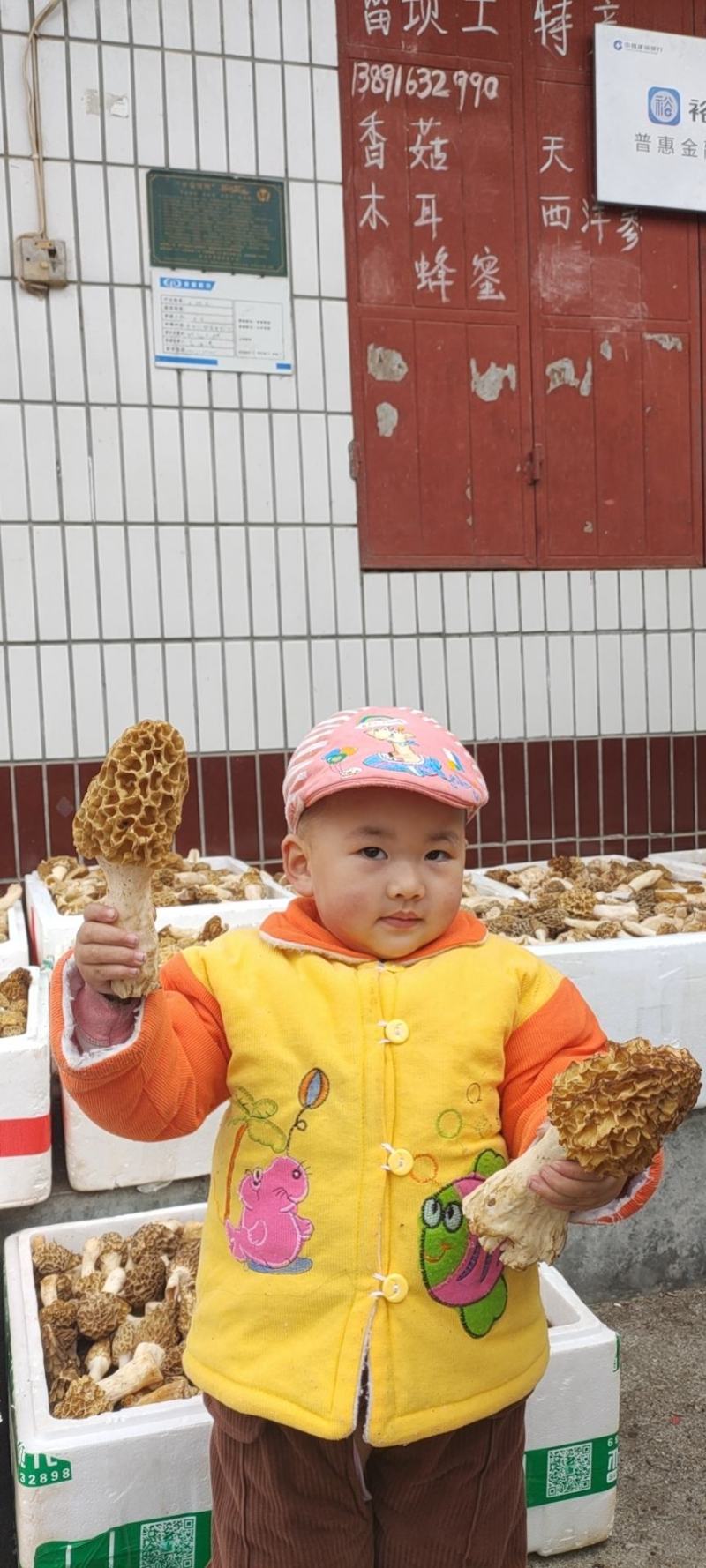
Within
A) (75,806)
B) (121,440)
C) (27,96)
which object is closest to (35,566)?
(121,440)

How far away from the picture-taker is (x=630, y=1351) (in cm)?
311

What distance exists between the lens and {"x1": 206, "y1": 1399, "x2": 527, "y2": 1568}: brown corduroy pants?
5.54ft

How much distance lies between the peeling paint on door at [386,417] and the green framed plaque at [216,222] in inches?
26.4

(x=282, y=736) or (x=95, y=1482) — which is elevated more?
(x=282, y=736)

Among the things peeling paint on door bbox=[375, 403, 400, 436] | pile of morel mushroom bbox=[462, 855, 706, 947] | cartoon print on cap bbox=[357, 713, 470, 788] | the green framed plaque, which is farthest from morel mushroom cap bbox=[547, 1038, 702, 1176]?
the green framed plaque

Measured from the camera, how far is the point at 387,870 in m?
1.72

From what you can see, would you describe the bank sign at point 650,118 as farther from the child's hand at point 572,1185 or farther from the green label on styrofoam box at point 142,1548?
the green label on styrofoam box at point 142,1548

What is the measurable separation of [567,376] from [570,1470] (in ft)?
14.7

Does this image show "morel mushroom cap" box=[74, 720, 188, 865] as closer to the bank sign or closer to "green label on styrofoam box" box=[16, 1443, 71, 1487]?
"green label on styrofoam box" box=[16, 1443, 71, 1487]

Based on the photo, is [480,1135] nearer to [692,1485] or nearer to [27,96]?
[692,1485]

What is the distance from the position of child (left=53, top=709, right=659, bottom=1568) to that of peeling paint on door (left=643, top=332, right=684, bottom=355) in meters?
4.53

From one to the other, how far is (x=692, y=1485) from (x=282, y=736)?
3307 millimetres

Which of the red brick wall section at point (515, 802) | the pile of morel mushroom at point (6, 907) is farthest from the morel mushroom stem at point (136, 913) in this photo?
the red brick wall section at point (515, 802)

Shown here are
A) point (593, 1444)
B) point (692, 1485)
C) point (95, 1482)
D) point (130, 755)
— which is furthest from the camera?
point (692, 1485)
